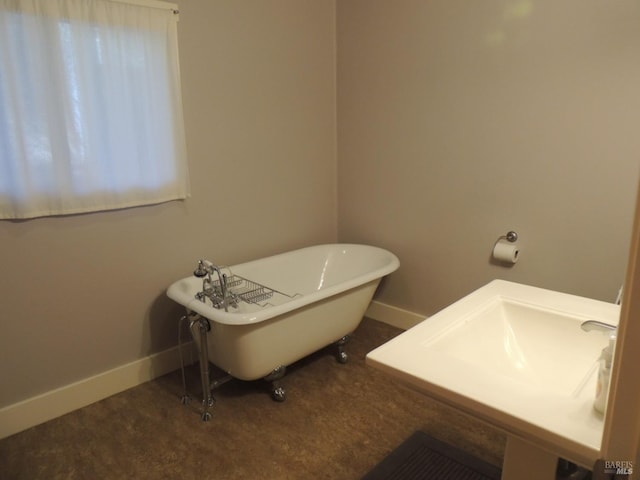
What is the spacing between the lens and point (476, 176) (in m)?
2.59

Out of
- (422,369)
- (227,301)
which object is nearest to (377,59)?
(227,301)

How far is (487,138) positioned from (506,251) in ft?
2.10

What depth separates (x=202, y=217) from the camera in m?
2.60

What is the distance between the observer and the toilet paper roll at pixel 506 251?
8.09ft

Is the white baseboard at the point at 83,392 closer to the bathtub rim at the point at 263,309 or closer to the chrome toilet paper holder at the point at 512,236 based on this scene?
the bathtub rim at the point at 263,309

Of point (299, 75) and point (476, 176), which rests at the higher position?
point (299, 75)

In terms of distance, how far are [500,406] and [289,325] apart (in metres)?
1.38

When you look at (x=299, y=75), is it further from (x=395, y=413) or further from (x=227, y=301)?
(x=395, y=413)

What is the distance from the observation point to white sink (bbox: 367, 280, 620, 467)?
863mm

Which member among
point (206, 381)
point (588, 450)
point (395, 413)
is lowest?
point (395, 413)

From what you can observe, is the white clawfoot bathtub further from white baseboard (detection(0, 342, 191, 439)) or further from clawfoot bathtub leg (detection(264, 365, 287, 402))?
white baseboard (detection(0, 342, 191, 439))

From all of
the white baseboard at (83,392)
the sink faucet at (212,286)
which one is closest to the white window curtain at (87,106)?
the sink faucet at (212,286)

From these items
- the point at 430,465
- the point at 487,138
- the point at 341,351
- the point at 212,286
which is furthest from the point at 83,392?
the point at 487,138

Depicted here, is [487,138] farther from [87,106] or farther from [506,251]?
[87,106]
